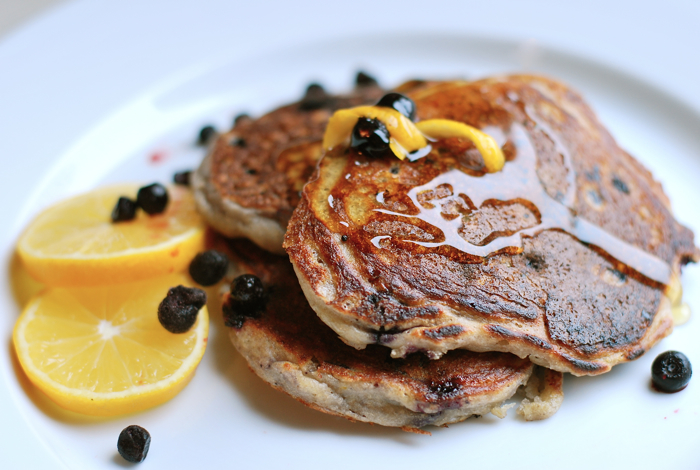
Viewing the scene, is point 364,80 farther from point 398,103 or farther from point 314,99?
point 398,103

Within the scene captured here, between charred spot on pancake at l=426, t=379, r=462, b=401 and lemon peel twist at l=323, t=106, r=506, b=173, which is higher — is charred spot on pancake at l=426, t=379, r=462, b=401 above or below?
below

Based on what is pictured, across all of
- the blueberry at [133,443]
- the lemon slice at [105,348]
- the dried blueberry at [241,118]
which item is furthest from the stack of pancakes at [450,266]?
the dried blueberry at [241,118]

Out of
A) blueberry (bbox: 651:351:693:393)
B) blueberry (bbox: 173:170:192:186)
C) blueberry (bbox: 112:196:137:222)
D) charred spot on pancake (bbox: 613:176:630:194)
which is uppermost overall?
charred spot on pancake (bbox: 613:176:630:194)

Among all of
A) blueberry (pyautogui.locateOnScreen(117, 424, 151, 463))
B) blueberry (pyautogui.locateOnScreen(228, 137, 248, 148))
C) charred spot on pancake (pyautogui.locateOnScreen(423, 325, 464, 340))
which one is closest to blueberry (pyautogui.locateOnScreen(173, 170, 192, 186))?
blueberry (pyautogui.locateOnScreen(228, 137, 248, 148))

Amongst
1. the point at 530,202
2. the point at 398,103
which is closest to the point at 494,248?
the point at 530,202

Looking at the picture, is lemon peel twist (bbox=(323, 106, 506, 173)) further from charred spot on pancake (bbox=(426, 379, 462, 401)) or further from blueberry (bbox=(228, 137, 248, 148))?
charred spot on pancake (bbox=(426, 379, 462, 401))

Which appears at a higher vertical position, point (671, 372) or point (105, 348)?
point (671, 372)

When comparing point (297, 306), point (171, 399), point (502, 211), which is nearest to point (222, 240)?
point (297, 306)
